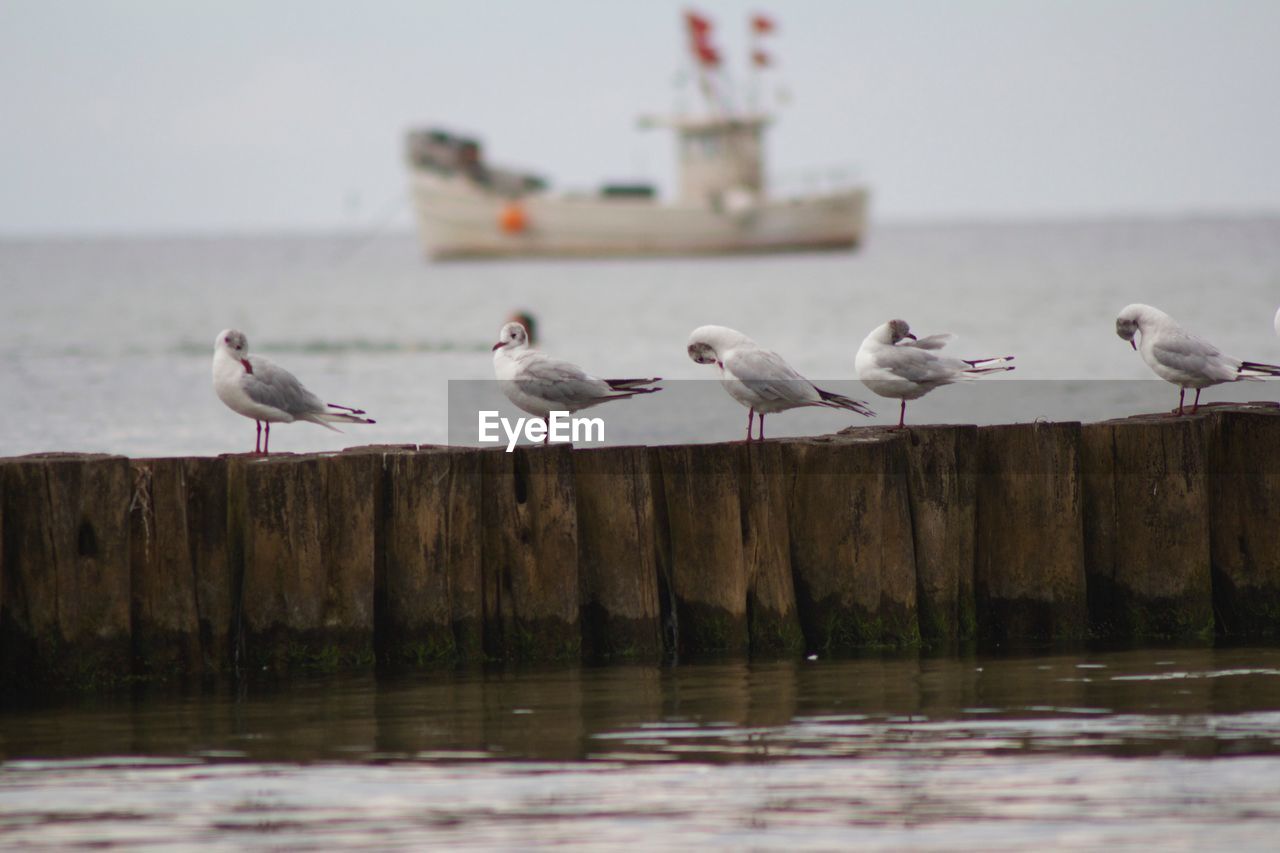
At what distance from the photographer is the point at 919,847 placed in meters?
5.50

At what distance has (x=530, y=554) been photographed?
317 inches

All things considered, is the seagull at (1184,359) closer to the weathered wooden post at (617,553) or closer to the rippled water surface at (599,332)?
the weathered wooden post at (617,553)

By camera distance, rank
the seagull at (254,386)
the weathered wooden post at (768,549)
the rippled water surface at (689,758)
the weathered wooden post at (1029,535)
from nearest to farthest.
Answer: the rippled water surface at (689,758), the weathered wooden post at (768,549), the weathered wooden post at (1029,535), the seagull at (254,386)

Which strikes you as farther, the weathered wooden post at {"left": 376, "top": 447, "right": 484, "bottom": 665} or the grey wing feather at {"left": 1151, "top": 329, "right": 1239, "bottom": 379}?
the grey wing feather at {"left": 1151, "top": 329, "right": 1239, "bottom": 379}

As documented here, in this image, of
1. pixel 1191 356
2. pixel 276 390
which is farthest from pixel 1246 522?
pixel 276 390

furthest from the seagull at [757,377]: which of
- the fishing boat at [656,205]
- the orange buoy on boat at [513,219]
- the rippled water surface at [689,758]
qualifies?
the orange buoy on boat at [513,219]

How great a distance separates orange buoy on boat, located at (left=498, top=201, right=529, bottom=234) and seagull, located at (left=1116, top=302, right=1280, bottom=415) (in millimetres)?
95266

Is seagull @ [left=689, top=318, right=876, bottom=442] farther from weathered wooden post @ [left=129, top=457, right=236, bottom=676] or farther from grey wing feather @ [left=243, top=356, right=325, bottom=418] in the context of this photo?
weathered wooden post @ [left=129, top=457, right=236, bottom=676]

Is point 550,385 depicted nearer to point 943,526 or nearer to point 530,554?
point 530,554

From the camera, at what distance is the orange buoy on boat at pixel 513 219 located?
103812 millimetres

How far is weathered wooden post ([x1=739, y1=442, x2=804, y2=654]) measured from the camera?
8188 mm

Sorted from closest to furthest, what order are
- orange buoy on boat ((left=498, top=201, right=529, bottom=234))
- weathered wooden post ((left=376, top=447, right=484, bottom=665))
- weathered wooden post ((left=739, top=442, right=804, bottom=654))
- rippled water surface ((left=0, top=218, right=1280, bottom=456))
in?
weathered wooden post ((left=376, top=447, right=484, bottom=665)), weathered wooden post ((left=739, top=442, right=804, bottom=654)), rippled water surface ((left=0, top=218, right=1280, bottom=456)), orange buoy on boat ((left=498, top=201, right=529, bottom=234))

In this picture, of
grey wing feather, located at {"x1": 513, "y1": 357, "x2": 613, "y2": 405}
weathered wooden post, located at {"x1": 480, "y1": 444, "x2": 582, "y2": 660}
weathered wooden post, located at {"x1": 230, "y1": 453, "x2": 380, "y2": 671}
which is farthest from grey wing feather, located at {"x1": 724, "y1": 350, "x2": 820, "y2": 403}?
weathered wooden post, located at {"x1": 230, "y1": 453, "x2": 380, "y2": 671}

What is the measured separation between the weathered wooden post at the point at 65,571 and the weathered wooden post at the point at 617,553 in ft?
6.81
